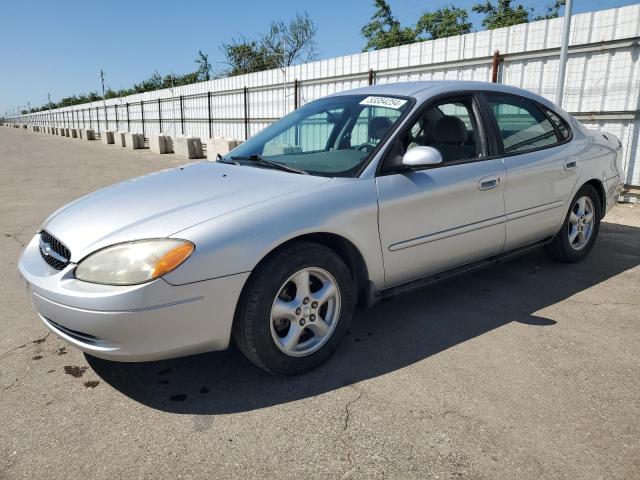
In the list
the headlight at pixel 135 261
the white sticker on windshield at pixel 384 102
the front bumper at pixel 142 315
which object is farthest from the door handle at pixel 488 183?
the headlight at pixel 135 261

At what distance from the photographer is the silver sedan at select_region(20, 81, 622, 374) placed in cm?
221

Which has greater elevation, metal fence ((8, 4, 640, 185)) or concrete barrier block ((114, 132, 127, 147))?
metal fence ((8, 4, 640, 185))

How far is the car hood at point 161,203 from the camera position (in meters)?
2.33

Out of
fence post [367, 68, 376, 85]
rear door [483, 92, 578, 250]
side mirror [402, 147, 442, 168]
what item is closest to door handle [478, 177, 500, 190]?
rear door [483, 92, 578, 250]

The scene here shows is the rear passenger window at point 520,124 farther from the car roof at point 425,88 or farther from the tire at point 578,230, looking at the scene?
the tire at point 578,230

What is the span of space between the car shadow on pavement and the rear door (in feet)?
1.42

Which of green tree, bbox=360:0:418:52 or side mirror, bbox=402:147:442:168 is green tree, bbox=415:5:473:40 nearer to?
green tree, bbox=360:0:418:52

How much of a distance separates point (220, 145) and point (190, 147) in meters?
2.88

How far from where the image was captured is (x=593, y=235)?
178 inches

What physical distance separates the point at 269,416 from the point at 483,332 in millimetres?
1563

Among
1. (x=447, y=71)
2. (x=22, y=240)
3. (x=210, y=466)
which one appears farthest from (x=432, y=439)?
(x=447, y=71)

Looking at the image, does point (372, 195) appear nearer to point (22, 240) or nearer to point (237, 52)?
point (22, 240)

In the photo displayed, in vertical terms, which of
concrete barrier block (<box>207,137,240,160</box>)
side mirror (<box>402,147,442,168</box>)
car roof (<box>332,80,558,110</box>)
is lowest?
concrete barrier block (<box>207,137,240,160</box>)

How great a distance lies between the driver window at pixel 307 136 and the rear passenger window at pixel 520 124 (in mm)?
1186
